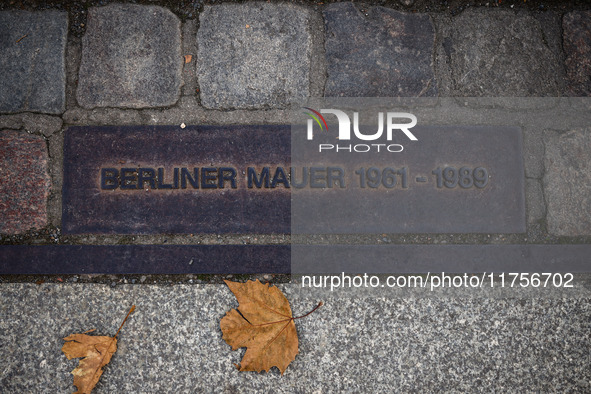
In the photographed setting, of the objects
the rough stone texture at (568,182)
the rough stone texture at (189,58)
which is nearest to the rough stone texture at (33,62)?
the rough stone texture at (189,58)

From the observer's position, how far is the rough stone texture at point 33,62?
177 centimetres

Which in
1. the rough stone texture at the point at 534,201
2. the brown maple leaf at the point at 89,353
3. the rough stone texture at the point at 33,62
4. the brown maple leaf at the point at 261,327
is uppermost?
the rough stone texture at the point at 33,62

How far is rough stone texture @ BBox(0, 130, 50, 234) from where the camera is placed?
1745mm

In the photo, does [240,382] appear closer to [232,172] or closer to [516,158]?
[232,172]

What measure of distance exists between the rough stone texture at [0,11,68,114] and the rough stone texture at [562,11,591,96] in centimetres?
267

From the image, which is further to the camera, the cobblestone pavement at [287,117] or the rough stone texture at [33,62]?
the rough stone texture at [33,62]

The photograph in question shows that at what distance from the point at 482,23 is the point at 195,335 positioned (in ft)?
7.20

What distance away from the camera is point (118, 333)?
5.48 feet

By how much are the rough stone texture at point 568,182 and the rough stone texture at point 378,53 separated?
28.5 inches

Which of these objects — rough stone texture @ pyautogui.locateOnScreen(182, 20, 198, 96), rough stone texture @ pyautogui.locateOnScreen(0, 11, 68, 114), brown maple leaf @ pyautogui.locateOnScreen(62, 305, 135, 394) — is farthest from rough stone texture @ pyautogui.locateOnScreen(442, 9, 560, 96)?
brown maple leaf @ pyautogui.locateOnScreen(62, 305, 135, 394)

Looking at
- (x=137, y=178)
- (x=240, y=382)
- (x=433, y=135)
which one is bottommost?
(x=240, y=382)

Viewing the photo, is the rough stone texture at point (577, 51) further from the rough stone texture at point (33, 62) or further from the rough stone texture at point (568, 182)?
the rough stone texture at point (33, 62)

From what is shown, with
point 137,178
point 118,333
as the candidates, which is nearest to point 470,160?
point 137,178

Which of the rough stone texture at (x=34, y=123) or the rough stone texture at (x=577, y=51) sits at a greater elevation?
the rough stone texture at (x=577, y=51)
